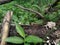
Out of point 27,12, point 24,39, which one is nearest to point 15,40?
point 24,39

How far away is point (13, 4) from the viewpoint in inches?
143

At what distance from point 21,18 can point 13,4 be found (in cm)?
51

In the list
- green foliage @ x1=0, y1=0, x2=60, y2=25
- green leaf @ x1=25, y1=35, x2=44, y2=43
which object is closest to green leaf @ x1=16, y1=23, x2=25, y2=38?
green leaf @ x1=25, y1=35, x2=44, y2=43

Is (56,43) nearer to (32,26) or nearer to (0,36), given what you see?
(32,26)

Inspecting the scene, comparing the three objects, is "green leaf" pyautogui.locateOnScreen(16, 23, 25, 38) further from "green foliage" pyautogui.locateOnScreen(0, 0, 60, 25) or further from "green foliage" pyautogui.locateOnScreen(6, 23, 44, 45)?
"green foliage" pyautogui.locateOnScreen(0, 0, 60, 25)

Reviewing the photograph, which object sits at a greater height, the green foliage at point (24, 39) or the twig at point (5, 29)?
the twig at point (5, 29)

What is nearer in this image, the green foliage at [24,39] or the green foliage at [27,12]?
the green foliage at [24,39]

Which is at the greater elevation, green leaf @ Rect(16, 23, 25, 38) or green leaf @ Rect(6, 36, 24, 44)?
green leaf @ Rect(16, 23, 25, 38)

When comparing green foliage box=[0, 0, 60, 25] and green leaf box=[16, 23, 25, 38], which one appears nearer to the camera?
green leaf box=[16, 23, 25, 38]

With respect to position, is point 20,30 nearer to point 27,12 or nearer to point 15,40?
point 15,40

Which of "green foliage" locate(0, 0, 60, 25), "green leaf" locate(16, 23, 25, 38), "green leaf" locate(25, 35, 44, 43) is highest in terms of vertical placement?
"green foliage" locate(0, 0, 60, 25)

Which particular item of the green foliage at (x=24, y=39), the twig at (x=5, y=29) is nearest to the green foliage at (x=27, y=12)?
the twig at (x=5, y=29)

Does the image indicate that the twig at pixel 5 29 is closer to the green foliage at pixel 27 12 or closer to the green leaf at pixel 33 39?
the green leaf at pixel 33 39

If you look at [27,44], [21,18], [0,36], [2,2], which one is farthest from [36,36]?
[2,2]
